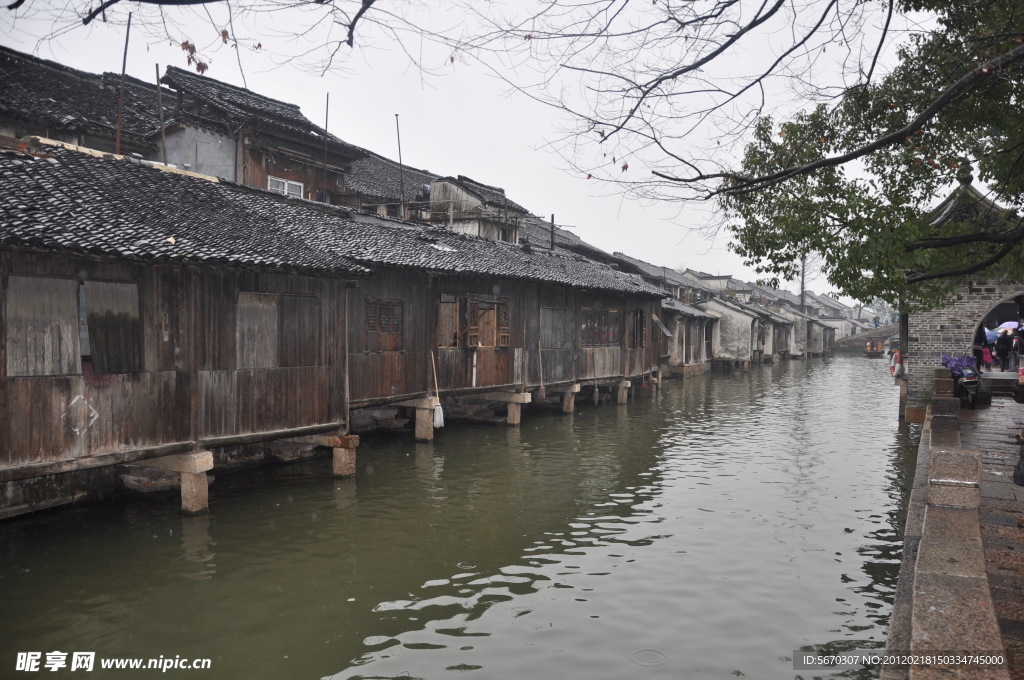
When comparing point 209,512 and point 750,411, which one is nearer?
point 209,512

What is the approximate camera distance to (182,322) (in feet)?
33.8

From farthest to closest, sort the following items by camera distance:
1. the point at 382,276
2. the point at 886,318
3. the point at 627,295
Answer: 1. the point at 886,318
2. the point at 627,295
3. the point at 382,276

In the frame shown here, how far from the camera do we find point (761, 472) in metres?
14.1

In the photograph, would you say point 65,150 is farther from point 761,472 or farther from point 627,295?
point 627,295

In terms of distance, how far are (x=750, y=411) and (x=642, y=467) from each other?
11115 mm

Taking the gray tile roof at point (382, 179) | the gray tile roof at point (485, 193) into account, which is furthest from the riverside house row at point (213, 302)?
the gray tile roof at point (485, 193)

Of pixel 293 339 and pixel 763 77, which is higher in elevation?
pixel 763 77

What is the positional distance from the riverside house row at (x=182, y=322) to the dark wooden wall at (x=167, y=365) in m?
0.02

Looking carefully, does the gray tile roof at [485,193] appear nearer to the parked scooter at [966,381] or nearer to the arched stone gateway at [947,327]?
the arched stone gateway at [947,327]

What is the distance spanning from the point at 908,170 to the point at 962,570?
9.06 metres

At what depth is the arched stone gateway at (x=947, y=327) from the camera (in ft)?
66.1

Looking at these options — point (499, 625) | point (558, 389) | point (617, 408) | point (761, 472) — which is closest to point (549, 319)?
point (558, 389)

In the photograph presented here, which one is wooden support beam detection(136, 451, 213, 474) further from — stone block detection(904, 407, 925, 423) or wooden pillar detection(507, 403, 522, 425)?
stone block detection(904, 407, 925, 423)

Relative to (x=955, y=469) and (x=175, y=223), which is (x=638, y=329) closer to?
(x=175, y=223)
